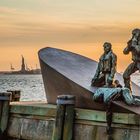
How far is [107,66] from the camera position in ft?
56.4

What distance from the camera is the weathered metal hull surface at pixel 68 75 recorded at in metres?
16.8

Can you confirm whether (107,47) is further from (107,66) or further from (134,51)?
(134,51)

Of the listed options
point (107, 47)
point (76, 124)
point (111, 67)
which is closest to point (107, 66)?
point (111, 67)

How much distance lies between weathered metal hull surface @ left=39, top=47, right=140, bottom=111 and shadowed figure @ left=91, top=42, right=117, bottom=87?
46 centimetres

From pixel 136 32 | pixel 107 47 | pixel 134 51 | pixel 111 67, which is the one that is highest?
pixel 136 32

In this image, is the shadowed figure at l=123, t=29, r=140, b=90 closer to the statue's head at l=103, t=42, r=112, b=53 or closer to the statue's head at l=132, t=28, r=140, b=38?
the statue's head at l=132, t=28, r=140, b=38

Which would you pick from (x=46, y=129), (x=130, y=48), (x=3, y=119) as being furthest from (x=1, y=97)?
(x=130, y=48)

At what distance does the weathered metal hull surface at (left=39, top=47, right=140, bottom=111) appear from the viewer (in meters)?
16.8

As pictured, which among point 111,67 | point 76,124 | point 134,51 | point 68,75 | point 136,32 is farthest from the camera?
point 68,75

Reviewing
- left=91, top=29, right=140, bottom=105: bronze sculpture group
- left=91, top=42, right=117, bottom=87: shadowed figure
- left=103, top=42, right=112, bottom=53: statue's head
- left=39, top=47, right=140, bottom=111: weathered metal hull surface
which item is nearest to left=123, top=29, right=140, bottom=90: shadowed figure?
left=91, top=29, right=140, bottom=105: bronze sculpture group

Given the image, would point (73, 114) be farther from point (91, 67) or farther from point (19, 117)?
point (91, 67)

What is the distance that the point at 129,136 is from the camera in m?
14.4

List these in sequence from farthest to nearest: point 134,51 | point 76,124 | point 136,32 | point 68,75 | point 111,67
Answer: point 68,75
point 111,67
point 134,51
point 136,32
point 76,124

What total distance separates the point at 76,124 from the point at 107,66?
2.56m
